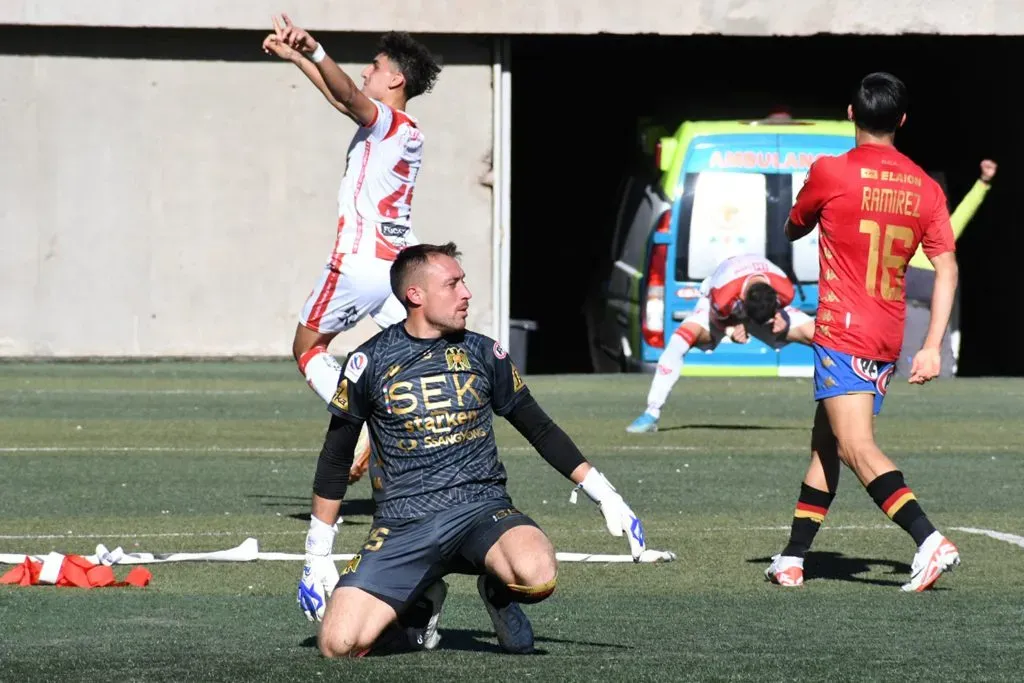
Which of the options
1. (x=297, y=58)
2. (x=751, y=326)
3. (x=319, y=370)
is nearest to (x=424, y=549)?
(x=297, y=58)

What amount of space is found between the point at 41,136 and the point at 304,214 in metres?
2.76

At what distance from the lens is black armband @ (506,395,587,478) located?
661 cm

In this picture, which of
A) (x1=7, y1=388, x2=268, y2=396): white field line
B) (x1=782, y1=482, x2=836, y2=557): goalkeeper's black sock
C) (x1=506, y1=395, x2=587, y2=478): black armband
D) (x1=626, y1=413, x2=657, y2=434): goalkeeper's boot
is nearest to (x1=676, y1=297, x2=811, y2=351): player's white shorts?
(x1=626, y1=413, x2=657, y2=434): goalkeeper's boot

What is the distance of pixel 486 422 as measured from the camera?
260 inches

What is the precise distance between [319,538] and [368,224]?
11.5 feet

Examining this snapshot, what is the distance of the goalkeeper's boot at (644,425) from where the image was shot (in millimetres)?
14320

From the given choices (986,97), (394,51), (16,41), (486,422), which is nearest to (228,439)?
(394,51)

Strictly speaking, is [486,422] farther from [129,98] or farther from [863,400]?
[129,98]

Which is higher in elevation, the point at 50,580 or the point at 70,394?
the point at 50,580

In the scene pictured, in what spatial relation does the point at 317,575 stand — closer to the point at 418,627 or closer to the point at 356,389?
the point at 418,627

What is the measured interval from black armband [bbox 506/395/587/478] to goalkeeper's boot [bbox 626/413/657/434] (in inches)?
302

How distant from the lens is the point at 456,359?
6566 millimetres

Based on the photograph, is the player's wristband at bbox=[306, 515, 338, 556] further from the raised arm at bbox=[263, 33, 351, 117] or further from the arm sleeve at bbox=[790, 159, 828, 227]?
the raised arm at bbox=[263, 33, 351, 117]

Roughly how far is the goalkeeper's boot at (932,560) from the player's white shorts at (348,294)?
3076mm
